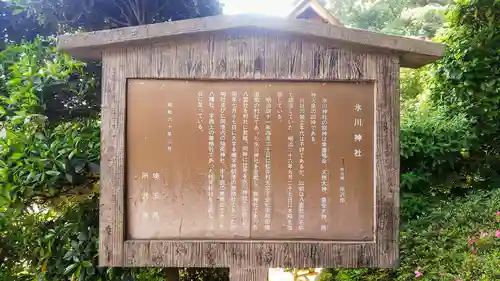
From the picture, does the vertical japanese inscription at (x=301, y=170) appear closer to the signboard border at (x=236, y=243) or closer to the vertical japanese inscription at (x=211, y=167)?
the signboard border at (x=236, y=243)

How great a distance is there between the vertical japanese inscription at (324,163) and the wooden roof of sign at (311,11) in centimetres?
544

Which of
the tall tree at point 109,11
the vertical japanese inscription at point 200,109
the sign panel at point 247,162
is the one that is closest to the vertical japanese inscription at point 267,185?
the sign panel at point 247,162

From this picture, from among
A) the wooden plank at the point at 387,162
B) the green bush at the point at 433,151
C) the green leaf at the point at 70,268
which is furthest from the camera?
the green bush at the point at 433,151

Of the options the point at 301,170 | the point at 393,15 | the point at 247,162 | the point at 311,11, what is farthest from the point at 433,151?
the point at 393,15

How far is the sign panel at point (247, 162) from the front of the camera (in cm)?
245

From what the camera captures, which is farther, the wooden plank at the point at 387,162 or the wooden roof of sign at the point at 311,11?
the wooden roof of sign at the point at 311,11

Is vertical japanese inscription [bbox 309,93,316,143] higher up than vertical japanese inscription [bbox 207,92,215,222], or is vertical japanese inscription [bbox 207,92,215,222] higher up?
vertical japanese inscription [bbox 309,93,316,143]

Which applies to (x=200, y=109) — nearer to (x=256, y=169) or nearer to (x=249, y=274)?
(x=256, y=169)

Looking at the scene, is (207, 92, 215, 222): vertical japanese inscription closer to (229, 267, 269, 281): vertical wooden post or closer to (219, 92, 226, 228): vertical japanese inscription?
(219, 92, 226, 228): vertical japanese inscription

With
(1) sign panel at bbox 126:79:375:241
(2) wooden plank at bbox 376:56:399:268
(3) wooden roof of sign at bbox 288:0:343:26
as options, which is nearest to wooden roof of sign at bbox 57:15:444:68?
(2) wooden plank at bbox 376:56:399:268

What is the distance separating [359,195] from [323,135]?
20.5 inches

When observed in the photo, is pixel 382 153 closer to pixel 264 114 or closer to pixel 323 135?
pixel 323 135

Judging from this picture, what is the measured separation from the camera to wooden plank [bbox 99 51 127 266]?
2.44 meters

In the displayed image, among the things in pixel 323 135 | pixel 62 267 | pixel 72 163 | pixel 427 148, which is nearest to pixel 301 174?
pixel 323 135
